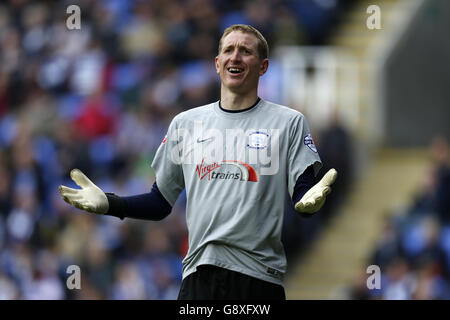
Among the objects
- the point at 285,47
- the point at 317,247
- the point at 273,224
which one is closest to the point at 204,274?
the point at 273,224

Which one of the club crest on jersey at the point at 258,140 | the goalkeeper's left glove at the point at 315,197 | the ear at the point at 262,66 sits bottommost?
the goalkeeper's left glove at the point at 315,197

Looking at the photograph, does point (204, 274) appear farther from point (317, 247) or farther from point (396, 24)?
point (396, 24)

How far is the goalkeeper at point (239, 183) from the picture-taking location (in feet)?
15.3

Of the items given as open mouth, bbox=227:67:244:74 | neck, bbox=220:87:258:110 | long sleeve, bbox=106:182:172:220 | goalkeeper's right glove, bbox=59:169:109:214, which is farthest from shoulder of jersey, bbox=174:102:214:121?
goalkeeper's right glove, bbox=59:169:109:214

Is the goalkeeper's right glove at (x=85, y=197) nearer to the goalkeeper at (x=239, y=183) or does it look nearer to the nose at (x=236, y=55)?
the goalkeeper at (x=239, y=183)

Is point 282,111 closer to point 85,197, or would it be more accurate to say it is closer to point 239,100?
point 239,100

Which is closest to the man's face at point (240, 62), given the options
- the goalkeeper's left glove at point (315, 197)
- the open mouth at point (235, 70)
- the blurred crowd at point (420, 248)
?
the open mouth at point (235, 70)

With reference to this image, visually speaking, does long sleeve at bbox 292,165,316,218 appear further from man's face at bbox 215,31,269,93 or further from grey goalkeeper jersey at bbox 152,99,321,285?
man's face at bbox 215,31,269,93

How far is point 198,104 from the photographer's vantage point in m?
12.5

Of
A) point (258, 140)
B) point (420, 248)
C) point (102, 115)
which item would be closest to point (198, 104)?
point (102, 115)

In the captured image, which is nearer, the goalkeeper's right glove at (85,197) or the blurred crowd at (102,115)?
the goalkeeper's right glove at (85,197)

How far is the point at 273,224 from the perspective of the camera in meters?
4.70

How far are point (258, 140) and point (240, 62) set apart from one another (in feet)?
1.24

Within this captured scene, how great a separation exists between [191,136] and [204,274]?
2.24ft
